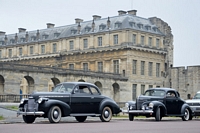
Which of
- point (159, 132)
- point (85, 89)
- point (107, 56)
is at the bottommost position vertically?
point (159, 132)

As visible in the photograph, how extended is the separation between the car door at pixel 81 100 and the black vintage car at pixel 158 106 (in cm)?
308

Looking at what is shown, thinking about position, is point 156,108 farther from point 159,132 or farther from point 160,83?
point 160,83

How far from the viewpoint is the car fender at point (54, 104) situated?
19.2 meters

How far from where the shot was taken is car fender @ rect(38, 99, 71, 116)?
1922 centimetres

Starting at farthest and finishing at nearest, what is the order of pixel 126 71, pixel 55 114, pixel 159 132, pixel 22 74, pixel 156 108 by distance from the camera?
pixel 126 71, pixel 22 74, pixel 156 108, pixel 55 114, pixel 159 132

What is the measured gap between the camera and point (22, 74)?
→ 2195 inches

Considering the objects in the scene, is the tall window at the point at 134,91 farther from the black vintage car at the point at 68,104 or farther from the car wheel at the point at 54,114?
the car wheel at the point at 54,114

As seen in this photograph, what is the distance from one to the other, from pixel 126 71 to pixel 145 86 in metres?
5.20

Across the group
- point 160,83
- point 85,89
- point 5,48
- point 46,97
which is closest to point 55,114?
point 46,97

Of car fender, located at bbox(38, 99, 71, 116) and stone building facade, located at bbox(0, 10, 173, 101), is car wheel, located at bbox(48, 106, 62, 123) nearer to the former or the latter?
car fender, located at bbox(38, 99, 71, 116)

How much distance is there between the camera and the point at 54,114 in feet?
63.9

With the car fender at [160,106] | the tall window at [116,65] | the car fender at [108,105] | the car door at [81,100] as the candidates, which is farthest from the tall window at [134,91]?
the car door at [81,100]

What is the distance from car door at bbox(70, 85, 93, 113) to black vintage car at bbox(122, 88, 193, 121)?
308cm

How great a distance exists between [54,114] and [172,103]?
25.0ft
